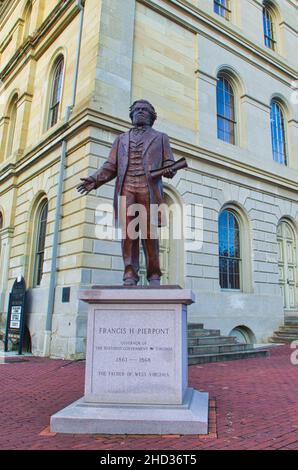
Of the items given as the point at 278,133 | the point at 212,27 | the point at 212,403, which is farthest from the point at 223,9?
the point at 212,403

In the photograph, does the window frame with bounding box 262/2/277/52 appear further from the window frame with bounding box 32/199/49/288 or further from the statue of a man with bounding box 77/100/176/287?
the statue of a man with bounding box 77/100/176/287

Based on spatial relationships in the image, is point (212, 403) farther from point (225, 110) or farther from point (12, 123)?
point (12, 123)

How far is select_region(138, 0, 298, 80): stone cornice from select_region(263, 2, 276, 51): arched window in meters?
1.24

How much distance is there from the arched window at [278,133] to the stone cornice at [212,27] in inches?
68.3

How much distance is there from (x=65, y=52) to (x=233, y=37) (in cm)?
753

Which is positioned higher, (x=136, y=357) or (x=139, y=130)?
(x=139, y=130)

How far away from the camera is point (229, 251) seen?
1560cm

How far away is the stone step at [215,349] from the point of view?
10.6 m

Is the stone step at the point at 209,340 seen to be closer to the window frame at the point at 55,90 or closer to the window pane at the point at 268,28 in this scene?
the window frame at the point at 55,90

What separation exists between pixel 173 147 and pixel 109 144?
258 cm

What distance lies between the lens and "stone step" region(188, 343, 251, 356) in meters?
10.6

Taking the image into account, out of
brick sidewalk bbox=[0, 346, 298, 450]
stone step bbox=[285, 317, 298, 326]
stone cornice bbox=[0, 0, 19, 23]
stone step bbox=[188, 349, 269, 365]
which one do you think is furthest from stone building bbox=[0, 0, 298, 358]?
stone cornice bbox=[0, 0, 19, 23]

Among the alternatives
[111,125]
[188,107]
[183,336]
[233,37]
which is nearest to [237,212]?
[188,107]

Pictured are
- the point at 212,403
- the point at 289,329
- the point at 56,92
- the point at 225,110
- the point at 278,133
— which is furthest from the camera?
the point at 278,133
